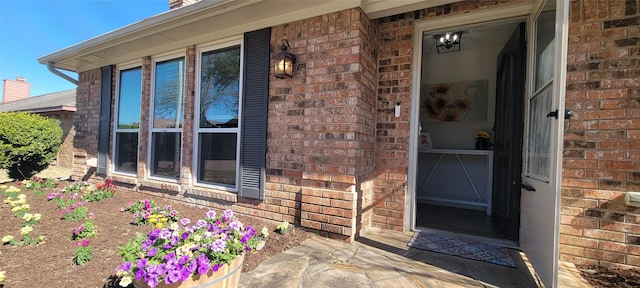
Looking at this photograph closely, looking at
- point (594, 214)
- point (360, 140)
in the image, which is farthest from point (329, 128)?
point (594, 214)

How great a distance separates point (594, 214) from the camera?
2299 millimetres

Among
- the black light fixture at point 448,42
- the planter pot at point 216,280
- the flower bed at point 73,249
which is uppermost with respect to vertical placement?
the black light fixture at point 448,42

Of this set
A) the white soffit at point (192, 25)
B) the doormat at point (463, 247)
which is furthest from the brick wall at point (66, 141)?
the doormat at point (463, 247)

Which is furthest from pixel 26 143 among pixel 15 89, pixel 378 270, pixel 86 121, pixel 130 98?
pixel 15 89

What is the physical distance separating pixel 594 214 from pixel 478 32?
271 cm

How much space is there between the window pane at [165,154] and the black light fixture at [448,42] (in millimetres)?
4106

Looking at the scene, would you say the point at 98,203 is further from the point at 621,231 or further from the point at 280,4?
the point at 621,231

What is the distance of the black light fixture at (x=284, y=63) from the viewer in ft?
9.81

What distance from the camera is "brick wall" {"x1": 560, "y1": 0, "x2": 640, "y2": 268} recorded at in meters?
2.20

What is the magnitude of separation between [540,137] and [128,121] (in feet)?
18.7

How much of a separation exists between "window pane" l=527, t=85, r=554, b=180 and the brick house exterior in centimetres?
25

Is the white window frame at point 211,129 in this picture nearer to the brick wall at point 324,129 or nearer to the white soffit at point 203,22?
the white soffit at point 203,22

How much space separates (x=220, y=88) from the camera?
12.5ft

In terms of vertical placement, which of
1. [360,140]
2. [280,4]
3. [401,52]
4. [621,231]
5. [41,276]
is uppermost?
[280,4]
